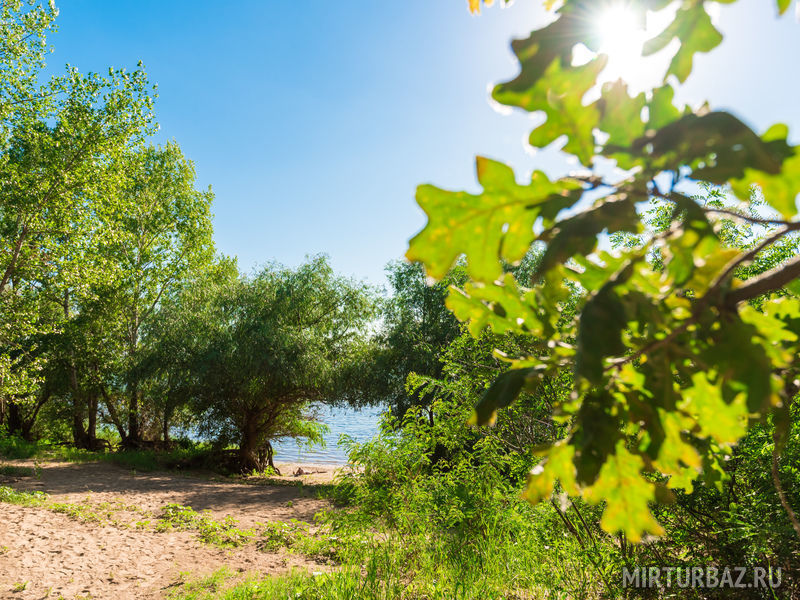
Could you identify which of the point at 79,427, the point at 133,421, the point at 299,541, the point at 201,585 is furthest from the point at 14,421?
the point at 201,585

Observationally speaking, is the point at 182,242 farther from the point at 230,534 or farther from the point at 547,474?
the point at 547,474

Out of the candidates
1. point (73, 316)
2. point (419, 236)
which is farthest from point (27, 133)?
point (419, 236)

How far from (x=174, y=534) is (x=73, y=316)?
13316 millimetres

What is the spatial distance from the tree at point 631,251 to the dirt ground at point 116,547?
551 centimetres

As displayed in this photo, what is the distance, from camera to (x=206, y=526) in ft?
22.9

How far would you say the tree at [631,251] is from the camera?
18.2 inches

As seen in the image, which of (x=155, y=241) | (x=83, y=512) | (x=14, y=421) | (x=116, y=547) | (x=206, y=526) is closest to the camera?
(x=116, y=547)

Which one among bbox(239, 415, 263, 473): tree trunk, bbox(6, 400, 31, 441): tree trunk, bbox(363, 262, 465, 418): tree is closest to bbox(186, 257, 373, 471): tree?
bbox(239, 415, 263, 473): tree trunk

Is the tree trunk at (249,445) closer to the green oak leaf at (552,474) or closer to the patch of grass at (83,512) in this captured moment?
the patch of grass at (83,512)

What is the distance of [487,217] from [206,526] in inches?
315

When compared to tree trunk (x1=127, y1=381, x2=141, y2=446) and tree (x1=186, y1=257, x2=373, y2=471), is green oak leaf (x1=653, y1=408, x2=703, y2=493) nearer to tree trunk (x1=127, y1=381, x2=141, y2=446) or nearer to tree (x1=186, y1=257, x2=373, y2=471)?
tree (x1=186, y1=257, x2=373, y2=471)

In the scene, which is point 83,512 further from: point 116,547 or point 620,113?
point 620,113

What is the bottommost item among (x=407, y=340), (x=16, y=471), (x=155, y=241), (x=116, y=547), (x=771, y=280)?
(x=16, y=471)

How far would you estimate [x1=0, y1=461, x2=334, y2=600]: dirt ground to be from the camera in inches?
184
